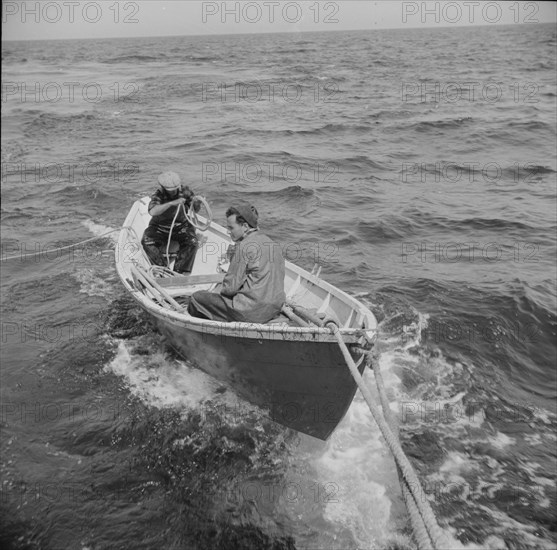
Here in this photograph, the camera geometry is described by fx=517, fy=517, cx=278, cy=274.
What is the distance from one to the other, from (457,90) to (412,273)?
82.5 feet

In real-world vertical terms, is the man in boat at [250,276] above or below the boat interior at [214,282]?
above

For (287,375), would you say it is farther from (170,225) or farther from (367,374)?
(170,225)

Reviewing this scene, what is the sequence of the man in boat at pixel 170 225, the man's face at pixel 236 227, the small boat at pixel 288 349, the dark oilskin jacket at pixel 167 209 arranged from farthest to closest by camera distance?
the dark oilskin jacket at pixel 167 209
the man in boat at pixel 170 225
the man's face at pixel 236 227
the small boat at pixel 288 349

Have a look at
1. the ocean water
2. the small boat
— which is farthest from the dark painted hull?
the ocean water

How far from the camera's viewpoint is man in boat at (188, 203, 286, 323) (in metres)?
5.79

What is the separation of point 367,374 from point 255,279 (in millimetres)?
2511

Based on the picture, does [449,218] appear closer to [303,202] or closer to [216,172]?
[303,202]

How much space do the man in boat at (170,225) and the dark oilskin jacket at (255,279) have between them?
2789 mm

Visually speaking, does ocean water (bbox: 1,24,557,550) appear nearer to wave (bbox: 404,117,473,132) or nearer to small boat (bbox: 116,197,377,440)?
small boat (bbox: 116,197,377,440)

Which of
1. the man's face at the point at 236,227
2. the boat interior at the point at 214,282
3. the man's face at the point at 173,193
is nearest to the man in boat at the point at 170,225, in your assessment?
the man's face at the point at 173,193

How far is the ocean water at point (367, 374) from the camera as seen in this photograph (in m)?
5.28

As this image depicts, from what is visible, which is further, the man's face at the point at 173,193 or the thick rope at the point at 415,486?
the man's face at the point at 173,193

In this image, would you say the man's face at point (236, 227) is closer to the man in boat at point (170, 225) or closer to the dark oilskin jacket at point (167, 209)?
the man in boat at point (170, 225)

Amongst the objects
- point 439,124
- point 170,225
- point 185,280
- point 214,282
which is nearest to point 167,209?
point 170,225
